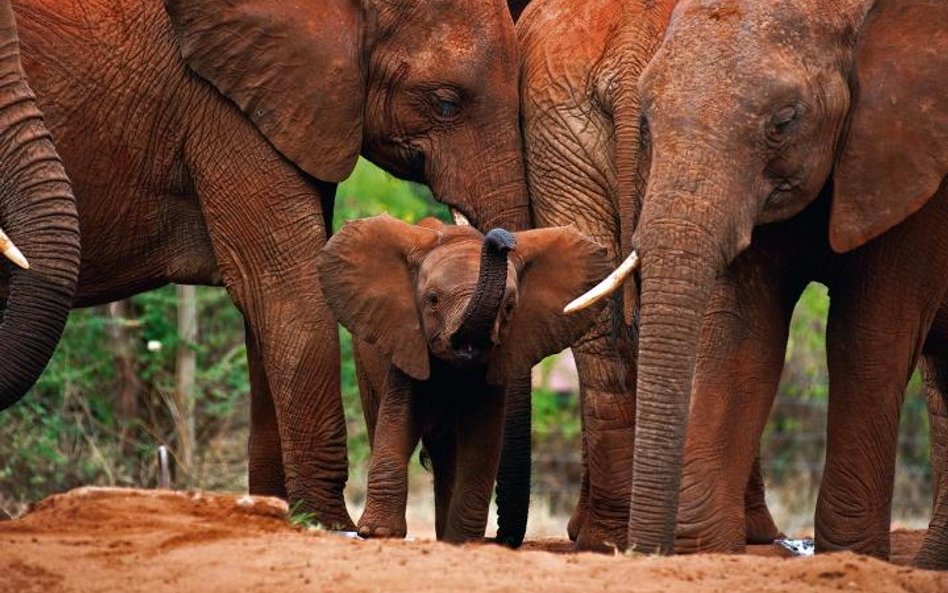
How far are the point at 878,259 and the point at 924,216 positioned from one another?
226mm

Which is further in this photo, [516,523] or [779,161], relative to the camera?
[516,523]

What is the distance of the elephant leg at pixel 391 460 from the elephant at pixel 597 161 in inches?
41.9

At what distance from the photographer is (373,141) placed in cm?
1021

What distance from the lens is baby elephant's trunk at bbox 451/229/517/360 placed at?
8641mm

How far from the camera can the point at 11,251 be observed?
317 inches

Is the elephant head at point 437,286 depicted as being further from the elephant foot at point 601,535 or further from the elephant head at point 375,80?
the elephant foot at point 601,535

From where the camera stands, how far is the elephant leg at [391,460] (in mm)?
9188

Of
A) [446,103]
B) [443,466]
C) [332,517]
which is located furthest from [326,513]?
[446,103]

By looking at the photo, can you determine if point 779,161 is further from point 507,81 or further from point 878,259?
point 507,81

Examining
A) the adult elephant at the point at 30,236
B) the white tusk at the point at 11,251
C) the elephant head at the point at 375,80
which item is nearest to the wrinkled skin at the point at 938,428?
the elephant head at the point at 375,80

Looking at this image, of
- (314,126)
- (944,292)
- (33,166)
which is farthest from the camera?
(314,126)

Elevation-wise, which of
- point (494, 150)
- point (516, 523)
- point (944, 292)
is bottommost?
point (516, 523)

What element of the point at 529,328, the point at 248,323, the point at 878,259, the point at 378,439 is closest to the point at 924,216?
the point at 878,259

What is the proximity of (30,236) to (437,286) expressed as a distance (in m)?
1.59
